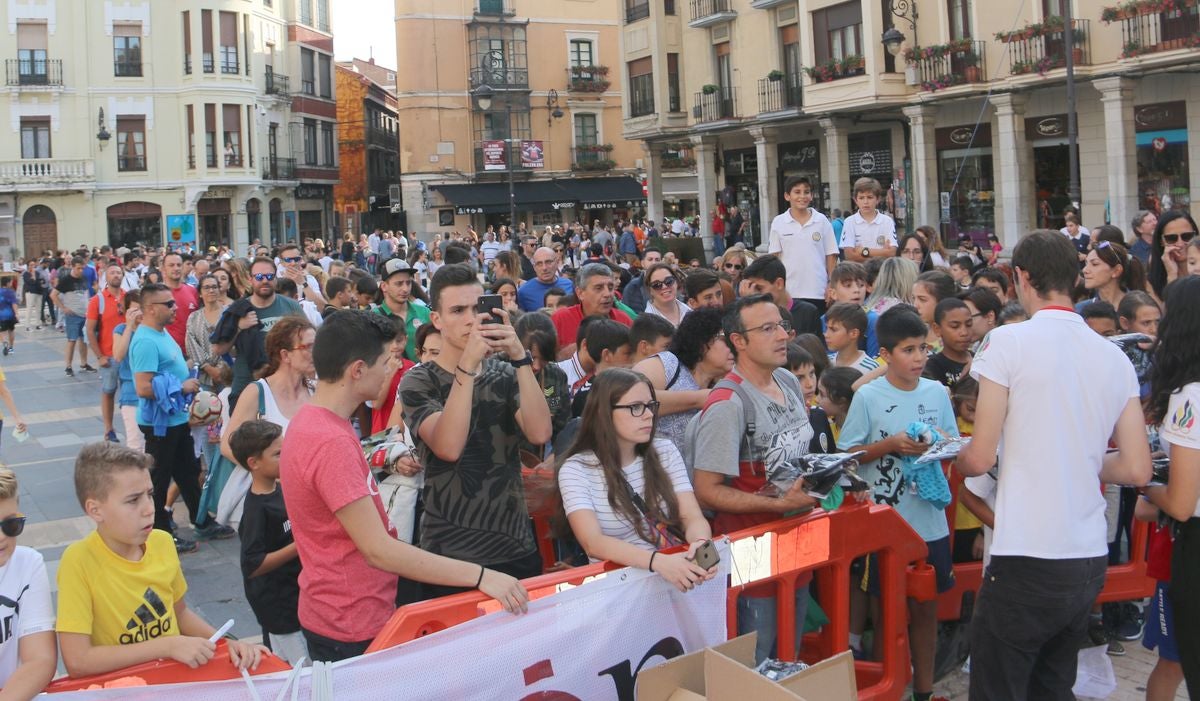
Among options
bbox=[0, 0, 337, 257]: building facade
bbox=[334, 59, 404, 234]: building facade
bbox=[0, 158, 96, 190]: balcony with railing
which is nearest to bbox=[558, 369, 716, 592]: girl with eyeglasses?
bbox=[0, 0, 337, 257]: building facade

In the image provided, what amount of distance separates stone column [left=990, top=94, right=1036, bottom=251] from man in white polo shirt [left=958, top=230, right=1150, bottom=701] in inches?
897

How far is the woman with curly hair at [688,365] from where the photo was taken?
560 centimetres

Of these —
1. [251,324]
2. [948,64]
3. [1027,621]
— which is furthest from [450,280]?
[948,64]

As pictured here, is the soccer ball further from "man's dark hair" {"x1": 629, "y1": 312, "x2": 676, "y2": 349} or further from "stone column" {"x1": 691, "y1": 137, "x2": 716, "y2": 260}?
"stone column" {"x1": 691, "y1": 137, "x2": 716, "y2": 260}

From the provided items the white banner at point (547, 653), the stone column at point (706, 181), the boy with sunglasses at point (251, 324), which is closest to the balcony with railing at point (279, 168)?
the stone column at point (706, 181)

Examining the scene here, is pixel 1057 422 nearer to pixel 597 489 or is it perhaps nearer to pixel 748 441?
pixel 748 441

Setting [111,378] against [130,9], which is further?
[130,9]

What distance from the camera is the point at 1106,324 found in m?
6.48

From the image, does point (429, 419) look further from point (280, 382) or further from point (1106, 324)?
point (1106, 324)

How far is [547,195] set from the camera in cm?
5091

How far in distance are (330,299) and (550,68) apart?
43.9m

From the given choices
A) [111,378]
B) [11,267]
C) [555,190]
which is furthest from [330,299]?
[555,190]

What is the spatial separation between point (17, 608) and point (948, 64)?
2612 cm

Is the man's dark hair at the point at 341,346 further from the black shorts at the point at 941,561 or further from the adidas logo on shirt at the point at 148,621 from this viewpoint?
the black shorts at the point at 941,561
